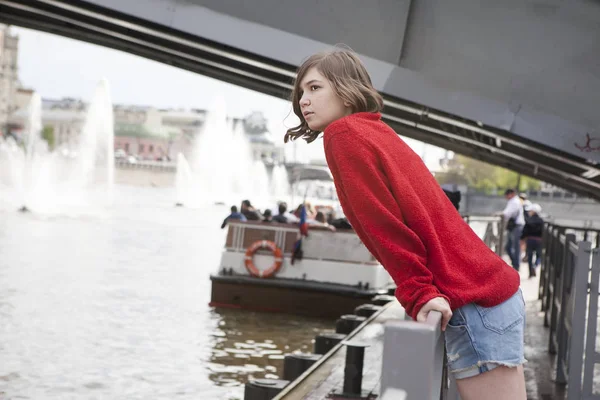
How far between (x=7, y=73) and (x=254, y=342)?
153 metres

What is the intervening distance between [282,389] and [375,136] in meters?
4.74

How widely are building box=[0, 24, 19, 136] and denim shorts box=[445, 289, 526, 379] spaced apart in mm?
149825

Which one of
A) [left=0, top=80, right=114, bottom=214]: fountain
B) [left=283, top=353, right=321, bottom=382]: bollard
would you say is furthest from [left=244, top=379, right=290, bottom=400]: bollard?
[left=0, top=80, right=114, bottom=214]: fountain

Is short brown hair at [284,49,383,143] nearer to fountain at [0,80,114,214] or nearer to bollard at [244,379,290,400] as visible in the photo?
bollard at [244,379,290,400]

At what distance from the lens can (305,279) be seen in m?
16.9

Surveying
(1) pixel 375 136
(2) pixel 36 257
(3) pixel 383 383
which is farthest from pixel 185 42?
(2) pixel 36 257

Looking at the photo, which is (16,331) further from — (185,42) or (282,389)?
(282,389)

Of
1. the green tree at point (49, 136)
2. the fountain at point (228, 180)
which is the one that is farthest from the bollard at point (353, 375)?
the green tree at point (49, 136)

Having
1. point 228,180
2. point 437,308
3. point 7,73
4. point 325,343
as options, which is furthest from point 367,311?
point 7,73

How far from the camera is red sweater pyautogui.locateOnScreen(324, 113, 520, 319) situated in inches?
107

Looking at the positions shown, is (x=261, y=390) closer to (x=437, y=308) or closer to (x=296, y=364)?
(x=296, y=364)

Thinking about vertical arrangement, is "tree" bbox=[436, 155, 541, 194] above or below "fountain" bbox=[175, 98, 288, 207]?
above

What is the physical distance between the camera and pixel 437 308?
263cm

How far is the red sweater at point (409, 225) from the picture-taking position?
272cm
